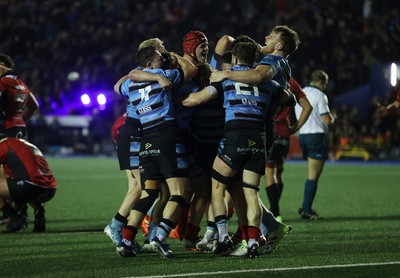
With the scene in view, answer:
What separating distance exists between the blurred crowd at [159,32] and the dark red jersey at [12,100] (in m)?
17.3

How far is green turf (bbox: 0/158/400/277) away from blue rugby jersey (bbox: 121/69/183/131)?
4.32ft

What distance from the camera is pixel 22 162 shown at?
36.0ft

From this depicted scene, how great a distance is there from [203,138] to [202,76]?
0.63 m

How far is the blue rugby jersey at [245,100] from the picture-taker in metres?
8.70

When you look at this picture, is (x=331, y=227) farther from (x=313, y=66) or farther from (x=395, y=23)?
(x=395, y=23)

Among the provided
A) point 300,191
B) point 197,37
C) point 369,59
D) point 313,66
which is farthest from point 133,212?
point 369,59

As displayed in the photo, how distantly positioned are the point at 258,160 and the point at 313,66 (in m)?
21.1

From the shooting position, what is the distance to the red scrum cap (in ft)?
30.5

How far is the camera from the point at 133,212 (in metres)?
8.78

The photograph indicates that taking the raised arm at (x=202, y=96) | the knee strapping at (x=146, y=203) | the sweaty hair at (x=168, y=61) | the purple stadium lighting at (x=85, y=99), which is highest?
the sweaty hair at (x=168, y=61)

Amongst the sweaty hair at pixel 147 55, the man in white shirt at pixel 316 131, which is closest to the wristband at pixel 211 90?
the sweaty hair at pixel 147 55

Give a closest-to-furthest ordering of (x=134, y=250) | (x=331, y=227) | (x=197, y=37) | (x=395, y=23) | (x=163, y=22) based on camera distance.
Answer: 1. (x=134, y=250)
2. (x=197, y=37)
3. (x=331, y=227)
4. (x=395, y=23)
5. (x=163, y=22)

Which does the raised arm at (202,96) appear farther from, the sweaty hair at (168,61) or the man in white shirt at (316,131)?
the man in white shirt at (316,131)

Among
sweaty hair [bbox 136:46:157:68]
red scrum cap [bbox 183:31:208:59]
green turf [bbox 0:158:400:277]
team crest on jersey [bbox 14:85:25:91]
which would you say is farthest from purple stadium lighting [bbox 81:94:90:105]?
sweaty hair [bbox 136:46:157:68]
